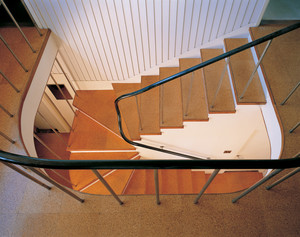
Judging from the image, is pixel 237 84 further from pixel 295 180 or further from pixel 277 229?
pixel 277 229

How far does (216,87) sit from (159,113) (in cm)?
82

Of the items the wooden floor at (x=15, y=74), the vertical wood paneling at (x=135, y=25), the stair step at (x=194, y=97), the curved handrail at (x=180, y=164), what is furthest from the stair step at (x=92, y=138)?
the curved handrail at (x=180, y=164)

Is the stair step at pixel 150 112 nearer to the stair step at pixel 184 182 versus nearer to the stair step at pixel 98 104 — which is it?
the stair step at pixel 98 104

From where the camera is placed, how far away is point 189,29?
2844mm

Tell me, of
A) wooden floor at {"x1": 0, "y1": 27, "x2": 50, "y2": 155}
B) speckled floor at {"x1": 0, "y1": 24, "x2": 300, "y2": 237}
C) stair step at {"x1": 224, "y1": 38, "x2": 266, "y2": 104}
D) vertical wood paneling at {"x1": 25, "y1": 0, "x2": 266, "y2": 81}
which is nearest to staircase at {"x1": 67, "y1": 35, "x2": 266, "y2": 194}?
stair step at {"x1": 224, "y1": 38, "x2": 266, "y2": 104}

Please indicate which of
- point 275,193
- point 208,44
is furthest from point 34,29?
point 275,193

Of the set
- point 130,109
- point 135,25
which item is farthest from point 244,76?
point 130,109

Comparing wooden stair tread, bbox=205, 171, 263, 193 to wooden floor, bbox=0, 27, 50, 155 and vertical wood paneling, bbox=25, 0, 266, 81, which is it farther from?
wooden floor, bbox=0, 27, 50, 155

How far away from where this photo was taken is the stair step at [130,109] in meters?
2.94

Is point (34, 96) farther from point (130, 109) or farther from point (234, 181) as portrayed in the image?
point (234, 181)

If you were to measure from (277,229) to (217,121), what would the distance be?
1.49 m

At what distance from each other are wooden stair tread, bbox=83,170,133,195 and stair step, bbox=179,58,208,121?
5.14 ft

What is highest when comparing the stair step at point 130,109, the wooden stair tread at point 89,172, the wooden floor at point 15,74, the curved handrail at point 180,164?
the curved handrail at point 180,164

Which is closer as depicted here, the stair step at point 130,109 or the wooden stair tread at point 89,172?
the stair step at point 130,109
